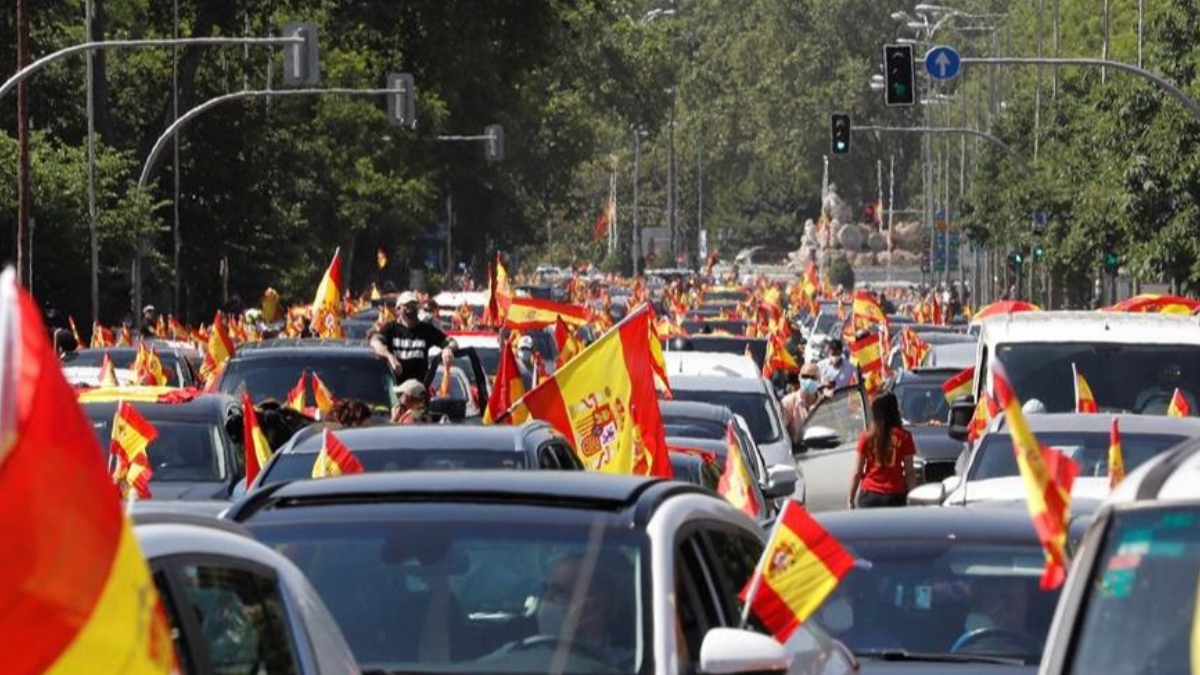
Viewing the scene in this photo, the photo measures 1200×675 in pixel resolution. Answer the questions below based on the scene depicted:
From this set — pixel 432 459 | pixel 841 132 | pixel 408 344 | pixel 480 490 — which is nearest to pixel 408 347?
pixel 408 344

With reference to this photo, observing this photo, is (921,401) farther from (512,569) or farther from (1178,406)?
(512,569)

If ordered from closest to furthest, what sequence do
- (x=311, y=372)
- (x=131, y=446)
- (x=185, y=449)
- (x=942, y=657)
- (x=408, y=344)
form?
(x=942, y=657) → (x=131, y=446) → (x=185, y=449) → (x=311, y=372) → (x=408, y=344)

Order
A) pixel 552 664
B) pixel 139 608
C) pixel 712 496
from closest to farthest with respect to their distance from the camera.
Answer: pixel 139 608, pixel 552 664, pixel 712 496

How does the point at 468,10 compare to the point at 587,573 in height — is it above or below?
above

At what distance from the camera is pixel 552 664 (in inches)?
297

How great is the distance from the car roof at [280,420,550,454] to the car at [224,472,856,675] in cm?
458

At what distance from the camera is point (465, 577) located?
308 inches

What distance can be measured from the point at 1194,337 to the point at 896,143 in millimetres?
156449

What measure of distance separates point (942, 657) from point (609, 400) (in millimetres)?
5439

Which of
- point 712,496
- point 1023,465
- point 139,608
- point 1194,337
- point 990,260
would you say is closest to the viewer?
point 139,608

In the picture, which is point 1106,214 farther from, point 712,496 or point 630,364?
point 712,496

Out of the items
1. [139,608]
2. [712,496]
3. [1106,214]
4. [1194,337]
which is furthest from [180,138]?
[139,608]

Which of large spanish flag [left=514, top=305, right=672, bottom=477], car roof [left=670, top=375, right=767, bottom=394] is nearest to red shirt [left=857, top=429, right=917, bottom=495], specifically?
large spanish flag [left=514, top=305, right=672, bottom=477]

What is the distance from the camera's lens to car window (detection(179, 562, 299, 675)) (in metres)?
5.76
